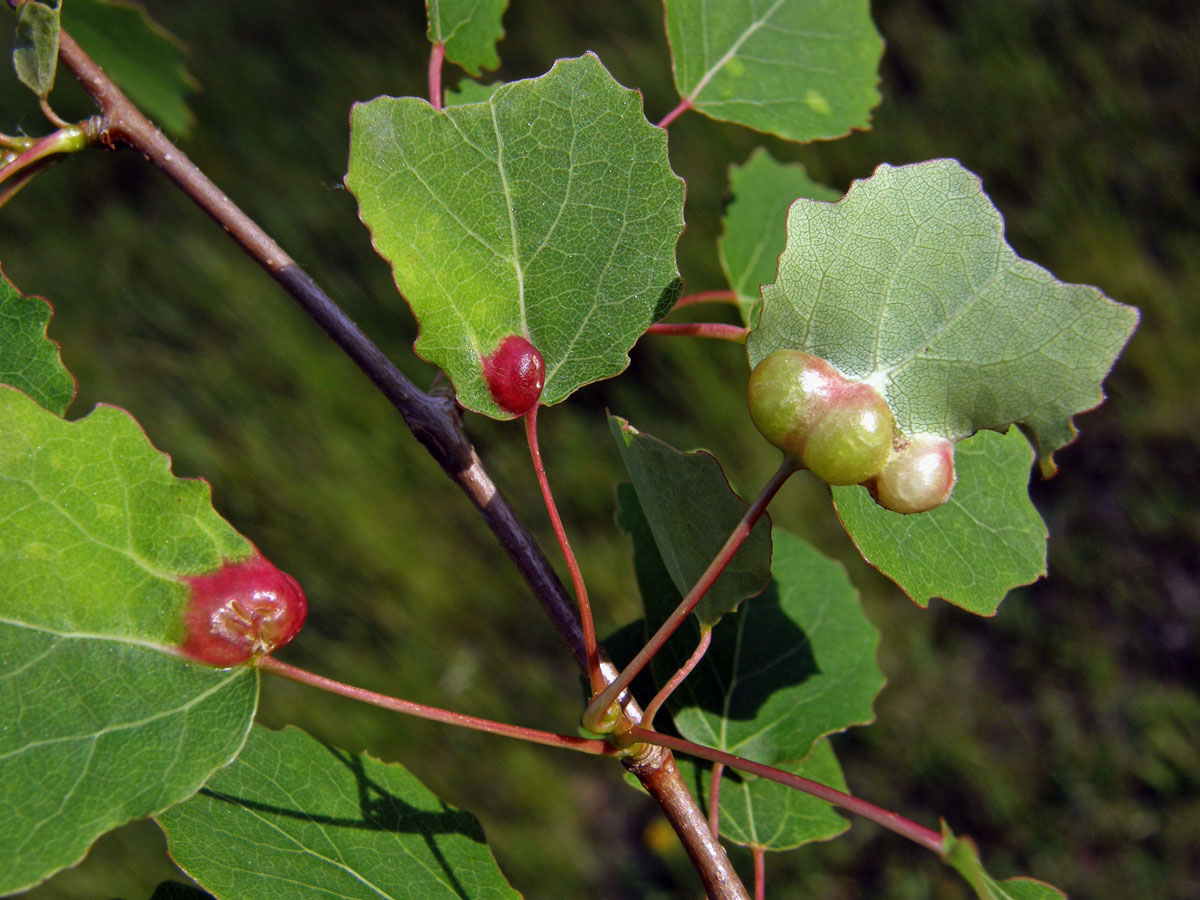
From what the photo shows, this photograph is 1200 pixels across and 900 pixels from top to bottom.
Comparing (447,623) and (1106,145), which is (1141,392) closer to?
→ (1106,145)

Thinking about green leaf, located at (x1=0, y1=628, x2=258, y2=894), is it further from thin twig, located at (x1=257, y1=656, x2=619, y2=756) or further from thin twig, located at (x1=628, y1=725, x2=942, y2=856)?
thin twig, located at (x1=628, y1=725, x2=942, y2=856)

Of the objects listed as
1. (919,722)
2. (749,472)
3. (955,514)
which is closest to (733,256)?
(955,514)

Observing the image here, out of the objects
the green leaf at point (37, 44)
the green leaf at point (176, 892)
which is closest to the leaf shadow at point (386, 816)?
the green leaf at point (176, 892)

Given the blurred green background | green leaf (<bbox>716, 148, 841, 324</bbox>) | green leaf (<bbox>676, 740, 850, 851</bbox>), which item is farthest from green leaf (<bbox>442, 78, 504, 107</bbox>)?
the blurred green background

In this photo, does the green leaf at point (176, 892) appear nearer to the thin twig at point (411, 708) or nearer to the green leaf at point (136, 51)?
the thin twig at point (411, 708)

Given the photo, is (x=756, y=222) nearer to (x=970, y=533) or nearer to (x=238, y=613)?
(x=970, y=533)

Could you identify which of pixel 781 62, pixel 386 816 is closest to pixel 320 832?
pixel 386 816
